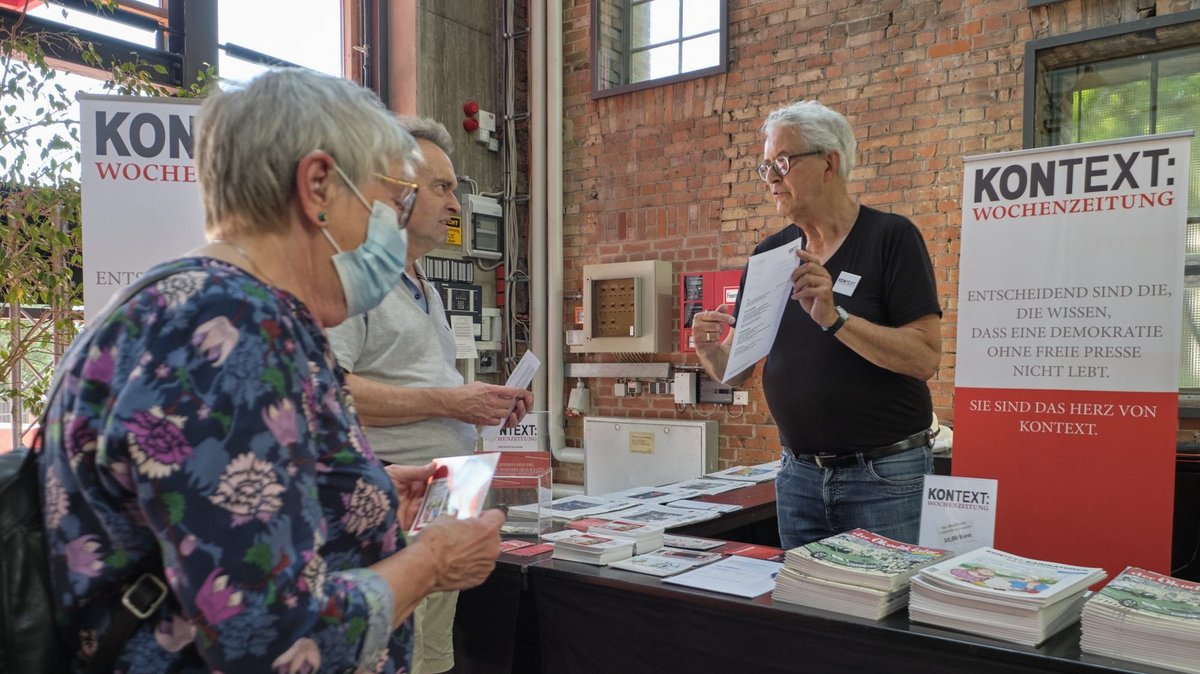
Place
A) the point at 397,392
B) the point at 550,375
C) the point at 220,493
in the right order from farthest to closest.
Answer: the point at 550,375 < the point at 397,392 < the point at 220,493

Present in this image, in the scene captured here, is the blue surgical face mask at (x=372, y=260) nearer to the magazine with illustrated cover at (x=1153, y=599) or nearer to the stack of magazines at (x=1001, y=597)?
the stack of magazines at (x=1001, y=597)

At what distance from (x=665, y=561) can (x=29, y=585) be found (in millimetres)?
1428

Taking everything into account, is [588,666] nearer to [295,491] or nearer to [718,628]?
[718,628]

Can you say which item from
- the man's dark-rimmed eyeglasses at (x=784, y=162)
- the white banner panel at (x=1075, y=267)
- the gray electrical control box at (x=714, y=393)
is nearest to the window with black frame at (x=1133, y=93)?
the white banner panel at (x=1075, y=267)

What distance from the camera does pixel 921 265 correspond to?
2080 millimetres

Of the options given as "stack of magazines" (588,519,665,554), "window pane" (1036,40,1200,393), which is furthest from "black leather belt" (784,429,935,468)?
"window pane" (1036,40,1200,393)

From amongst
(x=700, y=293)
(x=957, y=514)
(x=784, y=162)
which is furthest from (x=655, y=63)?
(x=957, y=514)

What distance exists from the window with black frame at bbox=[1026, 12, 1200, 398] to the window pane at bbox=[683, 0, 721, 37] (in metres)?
1.86

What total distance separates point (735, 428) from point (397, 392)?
11.5 feet

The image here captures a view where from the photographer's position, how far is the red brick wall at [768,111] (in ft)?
14.3

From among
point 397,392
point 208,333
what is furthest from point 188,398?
point 397,392

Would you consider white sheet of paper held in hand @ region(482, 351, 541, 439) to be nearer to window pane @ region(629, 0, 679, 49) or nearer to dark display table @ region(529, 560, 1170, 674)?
dark display table @ region(529, 560, 1170, 674)

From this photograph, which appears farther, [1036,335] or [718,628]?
[1036,335]

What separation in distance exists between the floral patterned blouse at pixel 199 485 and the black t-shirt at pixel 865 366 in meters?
1.44
